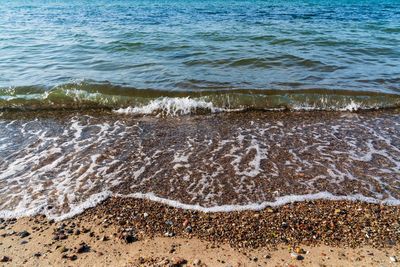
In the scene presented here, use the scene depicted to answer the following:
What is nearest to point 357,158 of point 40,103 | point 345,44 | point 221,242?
point 221,242

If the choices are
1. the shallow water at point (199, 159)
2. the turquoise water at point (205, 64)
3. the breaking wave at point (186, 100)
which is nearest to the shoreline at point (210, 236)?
the shallow water at point (199, 159)

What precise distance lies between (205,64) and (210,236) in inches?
403

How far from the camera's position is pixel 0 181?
6.08 m

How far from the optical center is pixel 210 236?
15.1 feet

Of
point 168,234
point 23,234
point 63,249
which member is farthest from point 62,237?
point 168,234

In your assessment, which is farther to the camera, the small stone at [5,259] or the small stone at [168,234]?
the small stone at [168,234]

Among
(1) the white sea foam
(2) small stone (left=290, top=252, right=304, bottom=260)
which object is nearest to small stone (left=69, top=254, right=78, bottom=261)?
(2) small stone (left=290, top=252, right=304, bottom=260)

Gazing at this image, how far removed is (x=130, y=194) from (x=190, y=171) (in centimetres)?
128

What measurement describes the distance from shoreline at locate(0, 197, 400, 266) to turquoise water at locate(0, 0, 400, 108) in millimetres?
5464

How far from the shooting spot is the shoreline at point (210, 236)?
4.22 metres

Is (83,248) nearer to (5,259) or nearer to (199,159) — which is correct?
(5,259)

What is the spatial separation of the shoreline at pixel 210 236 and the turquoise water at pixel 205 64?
5464mm

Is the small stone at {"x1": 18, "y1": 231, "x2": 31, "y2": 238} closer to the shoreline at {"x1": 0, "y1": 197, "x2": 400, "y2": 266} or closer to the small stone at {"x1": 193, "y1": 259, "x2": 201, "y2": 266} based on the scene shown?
the shoreline at {"x1": 0, "y1": 197, "x2": 400, "y2": 266}

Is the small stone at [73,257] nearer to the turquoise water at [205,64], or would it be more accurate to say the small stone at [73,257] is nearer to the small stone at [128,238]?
the small stone at [128,238]
